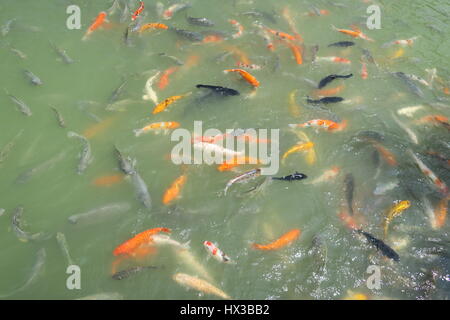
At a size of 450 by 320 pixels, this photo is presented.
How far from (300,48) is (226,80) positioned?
7.21 feet

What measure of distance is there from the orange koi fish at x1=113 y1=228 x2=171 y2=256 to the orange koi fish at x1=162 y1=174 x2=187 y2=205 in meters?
0.61

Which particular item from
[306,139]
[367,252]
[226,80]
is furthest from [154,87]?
[367,252]

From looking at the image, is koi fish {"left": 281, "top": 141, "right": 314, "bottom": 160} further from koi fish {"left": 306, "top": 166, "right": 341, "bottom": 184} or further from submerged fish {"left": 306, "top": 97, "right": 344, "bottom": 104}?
submerged fish {"left": 306, "top": 97, "right": 344, "bottom": 104}

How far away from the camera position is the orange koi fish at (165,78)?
7.68 m

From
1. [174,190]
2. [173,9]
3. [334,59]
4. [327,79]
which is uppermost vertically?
[173,9]

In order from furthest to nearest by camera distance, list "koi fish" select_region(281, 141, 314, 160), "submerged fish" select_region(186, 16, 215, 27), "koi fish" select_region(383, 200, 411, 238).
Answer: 1. "submerged fish" select_region(186, 16, 215, 27)
2. "koi fish" select_region(281, 141, 314, 160)
3. "koi fish" select_region(383, 200, 411, 238)

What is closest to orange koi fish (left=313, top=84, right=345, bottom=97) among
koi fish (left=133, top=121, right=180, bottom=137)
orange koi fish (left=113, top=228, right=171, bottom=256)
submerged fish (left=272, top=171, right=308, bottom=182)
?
submerged fish (left=272, top=171, right=308, bottom=182)

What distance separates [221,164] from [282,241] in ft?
5.51

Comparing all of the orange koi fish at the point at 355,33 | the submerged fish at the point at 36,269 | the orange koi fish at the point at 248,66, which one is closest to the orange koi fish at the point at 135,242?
the submerged fish at the point at 36,269

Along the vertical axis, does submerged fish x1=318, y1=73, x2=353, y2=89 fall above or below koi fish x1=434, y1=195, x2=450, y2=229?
above

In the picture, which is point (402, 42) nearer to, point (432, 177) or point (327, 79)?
point (327, 79)

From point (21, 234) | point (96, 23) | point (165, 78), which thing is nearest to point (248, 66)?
point (165, 78)

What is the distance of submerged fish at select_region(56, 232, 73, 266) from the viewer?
17.3ft

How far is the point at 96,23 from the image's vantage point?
8781mm
